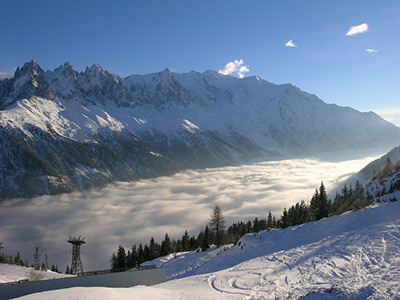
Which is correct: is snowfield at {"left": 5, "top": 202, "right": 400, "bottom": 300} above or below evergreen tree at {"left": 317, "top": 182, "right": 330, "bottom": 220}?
below

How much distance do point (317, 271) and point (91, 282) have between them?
30020mm

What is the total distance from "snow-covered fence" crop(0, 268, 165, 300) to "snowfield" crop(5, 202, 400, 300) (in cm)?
642

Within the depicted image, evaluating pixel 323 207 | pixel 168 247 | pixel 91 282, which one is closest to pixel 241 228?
pixel 168 247

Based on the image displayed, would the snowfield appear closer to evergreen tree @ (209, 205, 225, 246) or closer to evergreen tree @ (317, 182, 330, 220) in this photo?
evergreen tree @ (317, 182, 330, 220)

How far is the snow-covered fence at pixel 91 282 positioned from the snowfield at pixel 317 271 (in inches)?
253

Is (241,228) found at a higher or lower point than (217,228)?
lower

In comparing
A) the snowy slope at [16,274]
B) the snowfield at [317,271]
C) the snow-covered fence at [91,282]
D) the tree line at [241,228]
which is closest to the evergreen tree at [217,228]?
the tree line at [241,228]

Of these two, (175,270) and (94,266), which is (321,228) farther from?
(94,266)

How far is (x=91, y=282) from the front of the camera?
45469 millimetres

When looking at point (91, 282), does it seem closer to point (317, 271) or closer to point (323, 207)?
point (317, 271)

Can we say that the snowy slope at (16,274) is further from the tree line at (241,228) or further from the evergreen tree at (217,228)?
the evergreen tree at (217,228)

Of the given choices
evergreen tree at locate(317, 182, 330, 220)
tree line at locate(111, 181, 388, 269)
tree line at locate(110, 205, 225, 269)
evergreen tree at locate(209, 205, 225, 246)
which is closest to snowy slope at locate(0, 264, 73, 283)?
tree line at locate(110, 205, 225, 269)

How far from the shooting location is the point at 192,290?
38.3 m

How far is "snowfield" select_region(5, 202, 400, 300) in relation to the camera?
3020 centimetres
